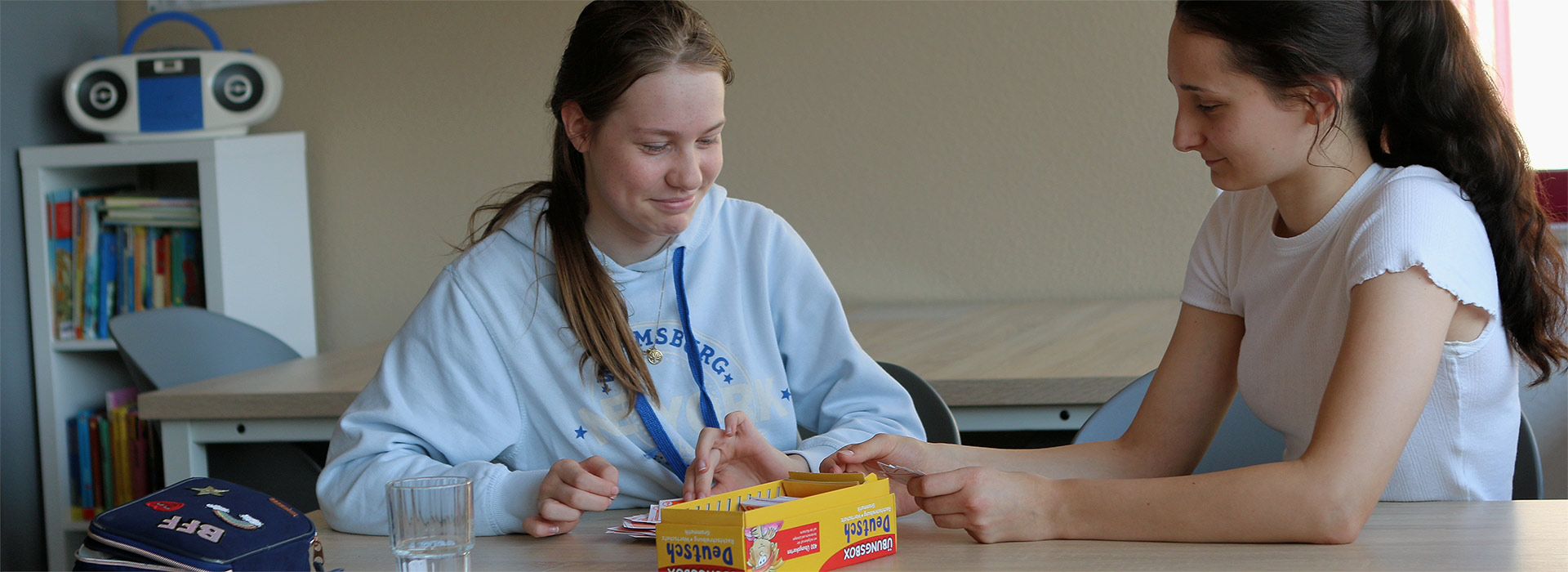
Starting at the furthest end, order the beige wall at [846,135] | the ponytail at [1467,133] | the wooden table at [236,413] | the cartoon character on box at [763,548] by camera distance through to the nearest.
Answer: the beige wall at [846,135], the wooden table at [236,413], the ponytail at [1467,133], the cartoon character on box at [763,548]

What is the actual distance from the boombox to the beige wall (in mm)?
223

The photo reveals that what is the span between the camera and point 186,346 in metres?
2.42

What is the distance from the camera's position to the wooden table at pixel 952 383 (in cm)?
191

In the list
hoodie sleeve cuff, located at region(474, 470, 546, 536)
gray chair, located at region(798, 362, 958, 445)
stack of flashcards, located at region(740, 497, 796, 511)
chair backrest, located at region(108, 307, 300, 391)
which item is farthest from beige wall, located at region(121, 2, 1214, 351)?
stack of flashcards, located at region(740, 497, 796, 511)

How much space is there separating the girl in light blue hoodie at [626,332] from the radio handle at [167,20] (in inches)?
74.3

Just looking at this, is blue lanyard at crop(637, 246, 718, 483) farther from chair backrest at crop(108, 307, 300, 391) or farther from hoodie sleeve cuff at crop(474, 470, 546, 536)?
chair backrest at crop(108, 307, 300, 391)

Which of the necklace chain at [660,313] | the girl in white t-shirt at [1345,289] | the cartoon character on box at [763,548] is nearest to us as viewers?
the cartoon character on box at [763,548]

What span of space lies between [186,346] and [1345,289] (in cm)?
199

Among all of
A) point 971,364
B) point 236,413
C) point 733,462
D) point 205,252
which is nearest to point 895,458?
point 733,462

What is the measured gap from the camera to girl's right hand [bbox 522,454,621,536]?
1.17 metres

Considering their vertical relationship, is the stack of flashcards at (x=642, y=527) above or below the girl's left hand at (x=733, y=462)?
below

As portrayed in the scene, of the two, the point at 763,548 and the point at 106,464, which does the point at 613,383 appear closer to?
the point at 763,548

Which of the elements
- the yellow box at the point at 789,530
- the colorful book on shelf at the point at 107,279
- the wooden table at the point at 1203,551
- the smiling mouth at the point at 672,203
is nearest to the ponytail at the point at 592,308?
the smiling mouth at the point at 672,203

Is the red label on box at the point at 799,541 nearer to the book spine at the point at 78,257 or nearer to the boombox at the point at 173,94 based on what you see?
the boombox at the point at 173,94
